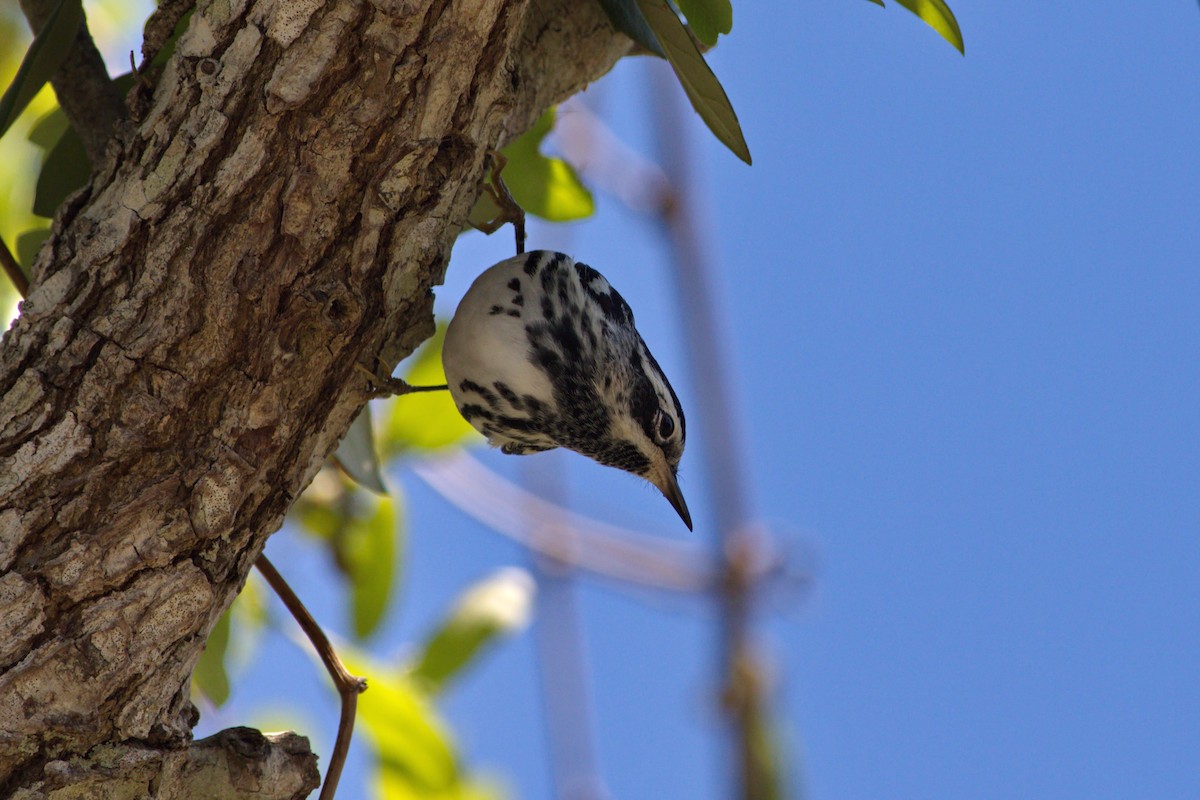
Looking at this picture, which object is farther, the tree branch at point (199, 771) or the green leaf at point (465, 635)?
the green leaf at point (465, 635)

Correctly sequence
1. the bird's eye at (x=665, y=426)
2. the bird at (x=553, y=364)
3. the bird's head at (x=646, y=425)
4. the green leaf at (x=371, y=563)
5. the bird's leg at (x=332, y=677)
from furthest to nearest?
the green leaf at (x=371, y=563) < the bird's eye at (x=665, y=426) < the bird's head at (x=646, y=425) < the bird at (x=553, y=364) < the bird's leg at (x=332, y=677)

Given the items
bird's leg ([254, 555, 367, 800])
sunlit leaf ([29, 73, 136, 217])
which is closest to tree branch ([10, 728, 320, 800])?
bird's leg ([254, 555, 367, 800])

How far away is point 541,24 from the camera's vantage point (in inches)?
93.7

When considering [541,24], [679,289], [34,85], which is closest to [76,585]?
[34,85]

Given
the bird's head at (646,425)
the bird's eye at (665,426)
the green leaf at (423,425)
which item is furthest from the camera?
the green leaf at (423,425)

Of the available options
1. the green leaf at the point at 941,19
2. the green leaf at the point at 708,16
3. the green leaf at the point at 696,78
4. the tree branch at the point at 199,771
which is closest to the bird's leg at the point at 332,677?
the tree branch at the point at 199,771

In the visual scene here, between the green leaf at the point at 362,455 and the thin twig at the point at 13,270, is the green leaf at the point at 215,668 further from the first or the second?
the thin twig at the point at 13,270

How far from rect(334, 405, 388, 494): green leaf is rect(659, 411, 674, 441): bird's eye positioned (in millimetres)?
629

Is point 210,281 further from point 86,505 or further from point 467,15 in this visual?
point 467,15

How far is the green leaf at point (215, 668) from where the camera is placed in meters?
2.39

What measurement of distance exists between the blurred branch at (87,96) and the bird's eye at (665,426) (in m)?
1.27

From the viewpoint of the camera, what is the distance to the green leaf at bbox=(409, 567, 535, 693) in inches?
126

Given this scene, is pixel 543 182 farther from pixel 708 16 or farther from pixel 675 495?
pixel 675 495

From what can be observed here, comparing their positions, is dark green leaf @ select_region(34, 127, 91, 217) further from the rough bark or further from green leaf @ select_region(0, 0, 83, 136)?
the rough bark
